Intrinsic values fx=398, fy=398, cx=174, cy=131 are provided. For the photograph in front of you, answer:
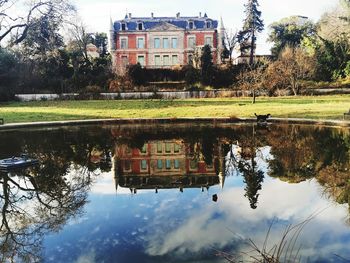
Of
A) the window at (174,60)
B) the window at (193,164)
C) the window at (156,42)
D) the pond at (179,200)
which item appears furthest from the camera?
the window at (174,60)

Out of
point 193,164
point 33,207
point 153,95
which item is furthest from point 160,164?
point 153,95

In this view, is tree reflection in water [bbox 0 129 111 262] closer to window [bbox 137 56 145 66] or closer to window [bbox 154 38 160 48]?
window [bbox 137 56 145 66]

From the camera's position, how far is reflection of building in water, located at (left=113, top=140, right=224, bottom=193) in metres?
9.48

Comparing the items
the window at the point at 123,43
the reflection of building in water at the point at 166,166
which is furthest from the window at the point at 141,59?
the reflection of building in water at the point at 166,166

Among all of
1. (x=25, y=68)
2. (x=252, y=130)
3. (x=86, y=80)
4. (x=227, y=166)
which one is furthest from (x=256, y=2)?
(x=227, y=166)

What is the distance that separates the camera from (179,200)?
8148 millimetres

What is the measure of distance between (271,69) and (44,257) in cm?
3108

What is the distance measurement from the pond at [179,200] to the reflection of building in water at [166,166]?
30 mm

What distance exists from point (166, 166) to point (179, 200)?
2942 millimetres

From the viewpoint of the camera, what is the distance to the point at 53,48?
139 feet

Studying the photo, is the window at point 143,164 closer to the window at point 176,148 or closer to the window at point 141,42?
the window at point 176,148

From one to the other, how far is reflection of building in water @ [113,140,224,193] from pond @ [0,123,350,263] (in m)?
0.03

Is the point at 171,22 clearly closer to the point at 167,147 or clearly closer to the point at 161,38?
the point at 161,38

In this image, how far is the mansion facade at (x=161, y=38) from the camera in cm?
5156
